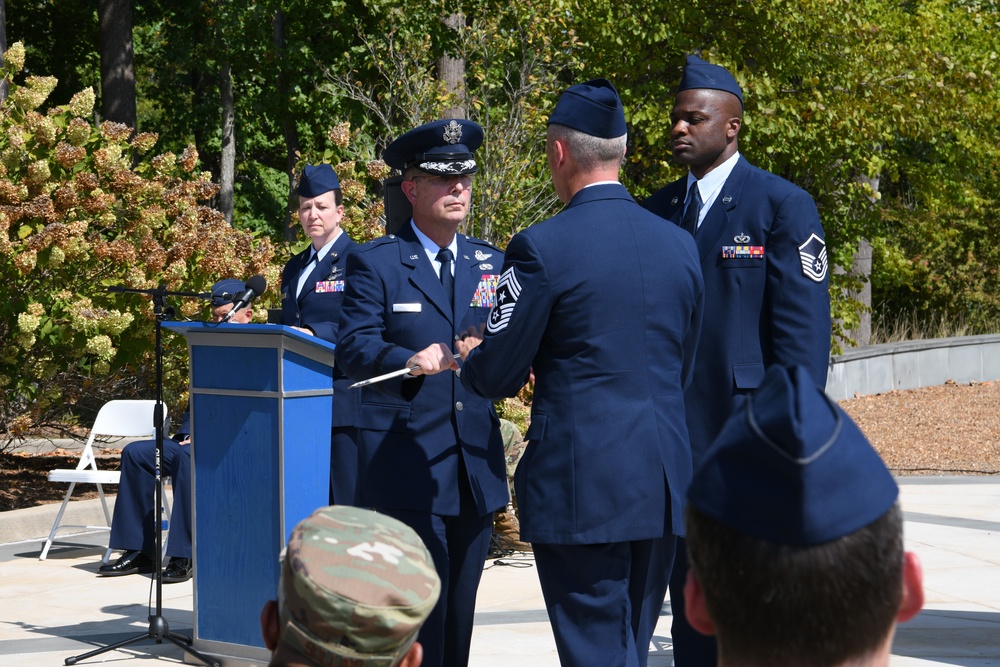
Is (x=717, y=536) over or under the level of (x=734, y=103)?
under

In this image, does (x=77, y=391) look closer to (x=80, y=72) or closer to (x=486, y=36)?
(x=486, y=36)

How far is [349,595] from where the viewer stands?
65.8 inches

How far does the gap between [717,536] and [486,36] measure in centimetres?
1027

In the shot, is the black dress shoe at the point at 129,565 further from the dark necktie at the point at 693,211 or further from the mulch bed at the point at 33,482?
the dark necktie at the point at 693,211

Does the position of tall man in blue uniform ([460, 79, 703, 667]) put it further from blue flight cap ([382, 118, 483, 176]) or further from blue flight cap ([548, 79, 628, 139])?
blue flight cap ([382, 118, 483, 176])

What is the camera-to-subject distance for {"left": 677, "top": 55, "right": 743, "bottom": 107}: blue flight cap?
4.49 m

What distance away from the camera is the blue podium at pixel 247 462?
5.42 m

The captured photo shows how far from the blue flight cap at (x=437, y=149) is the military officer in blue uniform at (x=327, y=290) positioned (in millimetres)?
1356

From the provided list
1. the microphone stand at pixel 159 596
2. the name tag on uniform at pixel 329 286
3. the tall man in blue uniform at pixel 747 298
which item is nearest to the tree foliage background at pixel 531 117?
the microphone stand at pixel 159 596

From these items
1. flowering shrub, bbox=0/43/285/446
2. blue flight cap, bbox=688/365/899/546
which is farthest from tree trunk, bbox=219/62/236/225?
blue flight cap, bbox=688/365/899/546

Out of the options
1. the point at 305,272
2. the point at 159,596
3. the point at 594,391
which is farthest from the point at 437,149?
the point at 159,596

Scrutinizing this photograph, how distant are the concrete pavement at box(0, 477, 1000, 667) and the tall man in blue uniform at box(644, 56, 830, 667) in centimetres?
166

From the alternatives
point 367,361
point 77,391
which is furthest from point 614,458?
point 77,391

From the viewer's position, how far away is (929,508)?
1005 centimetres
